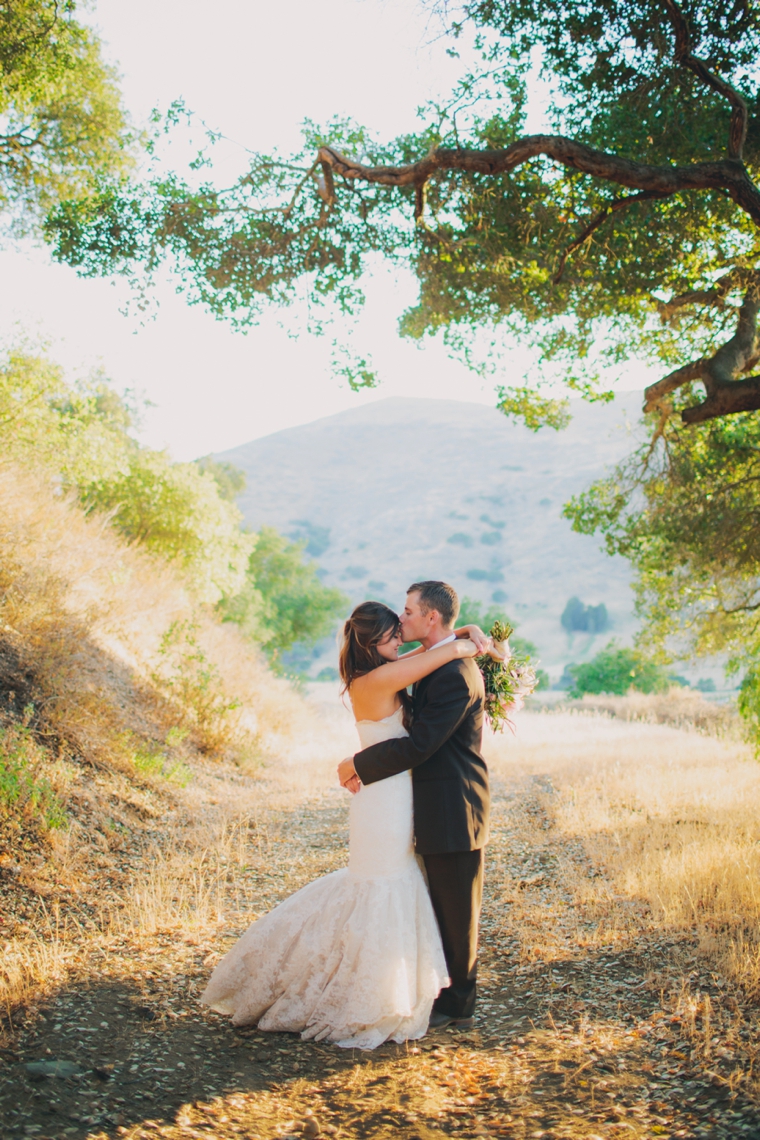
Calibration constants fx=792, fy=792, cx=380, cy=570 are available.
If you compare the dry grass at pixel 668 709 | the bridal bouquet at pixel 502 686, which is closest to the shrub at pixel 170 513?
the dry grass at pixel 668 709

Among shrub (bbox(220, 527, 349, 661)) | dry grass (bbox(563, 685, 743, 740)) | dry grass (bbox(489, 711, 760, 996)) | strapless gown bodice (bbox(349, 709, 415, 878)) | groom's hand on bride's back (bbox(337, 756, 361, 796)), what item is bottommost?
dry grass (bbox(563, 685, 743, 740))

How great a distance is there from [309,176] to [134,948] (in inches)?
322

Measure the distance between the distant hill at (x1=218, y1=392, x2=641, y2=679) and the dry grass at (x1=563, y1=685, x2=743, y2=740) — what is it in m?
49.9

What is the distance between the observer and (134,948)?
515cm

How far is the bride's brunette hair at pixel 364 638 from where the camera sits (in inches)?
165

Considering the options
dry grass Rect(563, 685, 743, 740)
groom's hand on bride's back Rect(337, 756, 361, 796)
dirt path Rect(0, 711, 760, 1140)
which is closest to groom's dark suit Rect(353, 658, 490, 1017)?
groom's hand on bride's back Rect(337, 756, 361, 796)

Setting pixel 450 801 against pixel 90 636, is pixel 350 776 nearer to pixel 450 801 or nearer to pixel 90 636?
pixel 450 801

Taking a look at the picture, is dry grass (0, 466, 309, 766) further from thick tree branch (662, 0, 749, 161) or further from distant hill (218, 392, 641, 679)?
distant hill (218, 392, 641, 679)

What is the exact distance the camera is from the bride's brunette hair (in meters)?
4.18

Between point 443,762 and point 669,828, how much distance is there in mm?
4732

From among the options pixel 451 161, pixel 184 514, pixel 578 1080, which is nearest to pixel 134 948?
pixel 578 1080

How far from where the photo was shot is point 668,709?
26562mm

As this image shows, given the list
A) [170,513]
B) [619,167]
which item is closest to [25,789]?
[619,167]

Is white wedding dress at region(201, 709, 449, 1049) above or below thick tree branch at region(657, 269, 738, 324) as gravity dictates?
below
